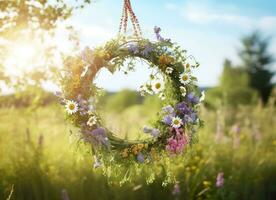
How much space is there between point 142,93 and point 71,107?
2.15ft

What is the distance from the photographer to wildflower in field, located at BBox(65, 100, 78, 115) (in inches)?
183

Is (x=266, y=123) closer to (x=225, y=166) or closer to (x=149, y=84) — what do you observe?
(x=225, y=166)

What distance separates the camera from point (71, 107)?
4695mm

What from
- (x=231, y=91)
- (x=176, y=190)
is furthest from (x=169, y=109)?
(x=231, y=91)

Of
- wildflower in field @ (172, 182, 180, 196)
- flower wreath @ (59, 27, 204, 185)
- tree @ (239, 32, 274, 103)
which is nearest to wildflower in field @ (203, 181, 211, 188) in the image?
wildflower in field @ (172, 182, 180, 196)

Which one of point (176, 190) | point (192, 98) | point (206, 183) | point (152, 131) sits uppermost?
point (192, 98)

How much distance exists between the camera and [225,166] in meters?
8.31

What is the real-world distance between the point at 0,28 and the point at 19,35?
0.27 metres

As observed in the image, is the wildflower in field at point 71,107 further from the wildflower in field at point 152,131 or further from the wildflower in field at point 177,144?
the wildflower in field at point 177,144

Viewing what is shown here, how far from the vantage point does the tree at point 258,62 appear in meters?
32.9

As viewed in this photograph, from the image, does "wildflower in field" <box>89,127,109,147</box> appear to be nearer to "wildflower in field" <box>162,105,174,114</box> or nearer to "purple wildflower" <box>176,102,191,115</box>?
"wildflower in field" <box>162,105,174,114</box>

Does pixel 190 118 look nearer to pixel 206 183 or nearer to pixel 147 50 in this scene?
pixel 147 50

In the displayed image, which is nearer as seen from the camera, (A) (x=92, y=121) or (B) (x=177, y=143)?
(A) (x=92, y=121)

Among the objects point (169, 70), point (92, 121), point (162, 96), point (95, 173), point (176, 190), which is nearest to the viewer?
point (92, 121)
